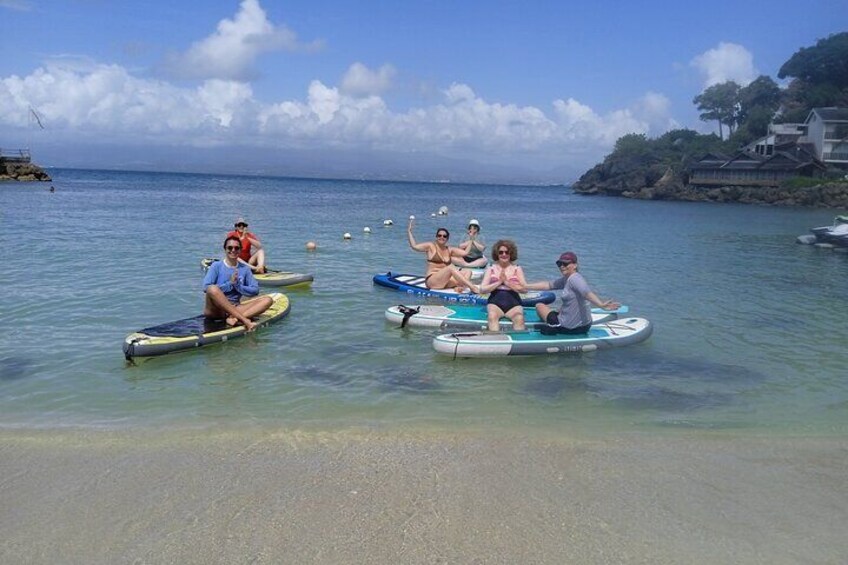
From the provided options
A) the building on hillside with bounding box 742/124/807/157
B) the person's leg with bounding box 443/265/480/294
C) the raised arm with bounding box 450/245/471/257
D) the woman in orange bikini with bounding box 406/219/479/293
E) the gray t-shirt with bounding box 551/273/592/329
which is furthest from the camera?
the building on hillside with bounding box 742/124/807/157

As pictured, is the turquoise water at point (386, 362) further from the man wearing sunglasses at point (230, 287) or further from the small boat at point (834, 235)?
the small boat at point (834, 235)

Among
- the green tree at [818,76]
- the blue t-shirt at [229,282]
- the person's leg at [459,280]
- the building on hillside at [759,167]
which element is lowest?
the person's leg at [459,280]

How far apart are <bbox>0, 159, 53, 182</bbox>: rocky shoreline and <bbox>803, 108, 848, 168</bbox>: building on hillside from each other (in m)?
94.5

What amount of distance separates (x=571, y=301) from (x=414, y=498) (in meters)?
6.26

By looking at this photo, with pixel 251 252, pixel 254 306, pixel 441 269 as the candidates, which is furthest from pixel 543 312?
pixel 251 252

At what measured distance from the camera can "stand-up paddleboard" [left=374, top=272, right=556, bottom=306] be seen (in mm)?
14648

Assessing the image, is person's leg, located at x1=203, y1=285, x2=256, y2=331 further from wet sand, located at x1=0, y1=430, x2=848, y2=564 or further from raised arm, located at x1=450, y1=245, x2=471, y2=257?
raised arm, located at x1=450, y1=245, x2=471, y2=257

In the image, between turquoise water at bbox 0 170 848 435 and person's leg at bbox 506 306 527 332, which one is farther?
person's leg at bbox 506 306 527 332

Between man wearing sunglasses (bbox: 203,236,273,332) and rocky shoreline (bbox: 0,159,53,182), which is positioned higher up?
rocky shoreline (bbox: 0,159,53,182)

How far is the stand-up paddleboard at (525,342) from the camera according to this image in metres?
10.6

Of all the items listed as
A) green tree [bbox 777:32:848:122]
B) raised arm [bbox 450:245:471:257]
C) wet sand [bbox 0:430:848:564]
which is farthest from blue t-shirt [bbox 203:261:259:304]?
green tree [bbox 777:32:848:122]

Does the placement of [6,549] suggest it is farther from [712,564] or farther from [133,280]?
[133,280]

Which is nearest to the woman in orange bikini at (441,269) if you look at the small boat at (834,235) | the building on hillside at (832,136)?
the small boat at (834,235)

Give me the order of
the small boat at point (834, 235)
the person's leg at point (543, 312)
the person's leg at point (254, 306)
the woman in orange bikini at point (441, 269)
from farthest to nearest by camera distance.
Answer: the small boat at point (834, 235)
the woman in orange bikini at point (441, 269)
the person's leg at point (543, 312)
the person's leg at point (254, 306)
